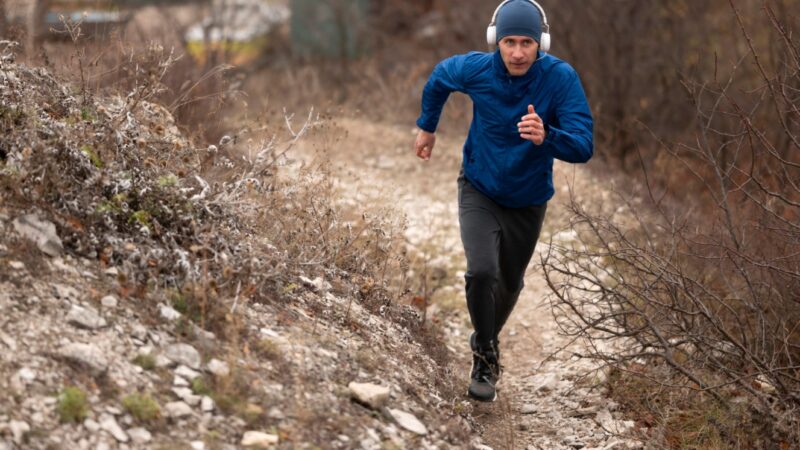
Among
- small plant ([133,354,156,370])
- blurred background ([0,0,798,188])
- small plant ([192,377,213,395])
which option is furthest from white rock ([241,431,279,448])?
blurred background ([0,0,798,188])

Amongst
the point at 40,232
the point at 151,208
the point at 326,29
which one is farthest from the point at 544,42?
the point at 326,29

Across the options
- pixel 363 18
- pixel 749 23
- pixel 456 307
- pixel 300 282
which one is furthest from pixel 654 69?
pixel 300 282

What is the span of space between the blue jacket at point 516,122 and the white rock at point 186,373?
1.84 metres

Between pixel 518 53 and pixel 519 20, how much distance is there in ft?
0.52

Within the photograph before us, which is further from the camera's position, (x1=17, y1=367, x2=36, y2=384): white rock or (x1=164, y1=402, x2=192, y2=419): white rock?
(x1=164, y1=402, x2=192, y2=419): white rock

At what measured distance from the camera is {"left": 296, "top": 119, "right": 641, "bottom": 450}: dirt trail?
5.23 metres

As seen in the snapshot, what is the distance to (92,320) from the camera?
4.02 metres

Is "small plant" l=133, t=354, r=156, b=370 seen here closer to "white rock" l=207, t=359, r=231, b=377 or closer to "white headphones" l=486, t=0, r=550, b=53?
"white rock" l=207, t=359, r=231, b=377

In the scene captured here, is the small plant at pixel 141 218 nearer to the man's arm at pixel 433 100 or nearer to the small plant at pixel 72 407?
the small plant at pixel 72 407

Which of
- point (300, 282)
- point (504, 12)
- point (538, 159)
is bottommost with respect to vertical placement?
point (300, 282)

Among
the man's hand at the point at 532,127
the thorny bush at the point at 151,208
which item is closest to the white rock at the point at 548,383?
the thorny bush at the point at 151,208

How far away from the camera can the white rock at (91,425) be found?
140 inches

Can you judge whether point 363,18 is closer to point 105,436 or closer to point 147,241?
point 147,241

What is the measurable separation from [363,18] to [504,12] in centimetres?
1150
